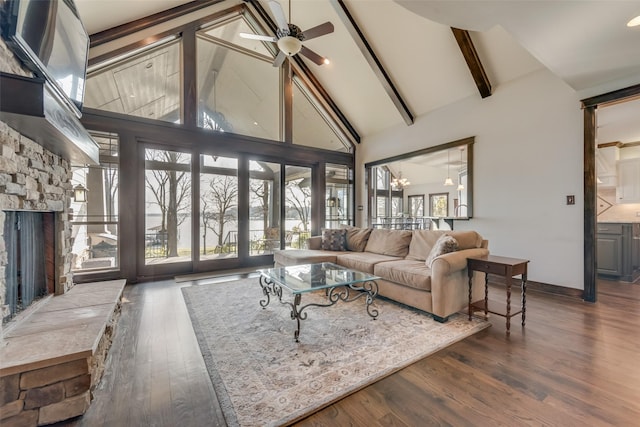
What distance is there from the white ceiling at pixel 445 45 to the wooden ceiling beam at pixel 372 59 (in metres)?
0.09

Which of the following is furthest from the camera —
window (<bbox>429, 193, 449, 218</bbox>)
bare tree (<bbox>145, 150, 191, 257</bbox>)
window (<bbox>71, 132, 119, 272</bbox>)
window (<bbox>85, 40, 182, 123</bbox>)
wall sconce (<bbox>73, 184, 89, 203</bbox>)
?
window (<bbox>429, 193, 449, 218</bbox>)

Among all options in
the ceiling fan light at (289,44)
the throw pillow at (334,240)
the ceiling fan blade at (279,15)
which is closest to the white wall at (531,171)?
the throw pillow at (334,240)

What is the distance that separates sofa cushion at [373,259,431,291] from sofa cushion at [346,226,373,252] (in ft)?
3.87

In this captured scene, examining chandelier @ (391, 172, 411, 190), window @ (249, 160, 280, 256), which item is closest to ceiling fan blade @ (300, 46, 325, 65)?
window @ (249, 160, 280, 256)

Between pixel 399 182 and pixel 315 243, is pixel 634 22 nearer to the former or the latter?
pixel 315 243

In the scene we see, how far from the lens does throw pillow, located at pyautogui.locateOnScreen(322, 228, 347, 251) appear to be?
458cm

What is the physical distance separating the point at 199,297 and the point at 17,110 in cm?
266

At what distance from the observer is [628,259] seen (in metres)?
4.16

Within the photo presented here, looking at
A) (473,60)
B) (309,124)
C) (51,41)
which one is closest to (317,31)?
(473,60)

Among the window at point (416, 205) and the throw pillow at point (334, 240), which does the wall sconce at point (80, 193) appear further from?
the window at point (416, 205)

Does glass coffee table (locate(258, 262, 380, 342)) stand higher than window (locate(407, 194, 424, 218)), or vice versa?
window (locate(407, 194, 424, 218))

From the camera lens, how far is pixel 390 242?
407cm

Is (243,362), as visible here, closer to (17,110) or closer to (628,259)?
(17,110)

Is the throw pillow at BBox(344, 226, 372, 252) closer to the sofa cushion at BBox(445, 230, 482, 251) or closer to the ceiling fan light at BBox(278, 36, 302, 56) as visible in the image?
the sofa cushion at BBox(445, 230, 482, 251)
